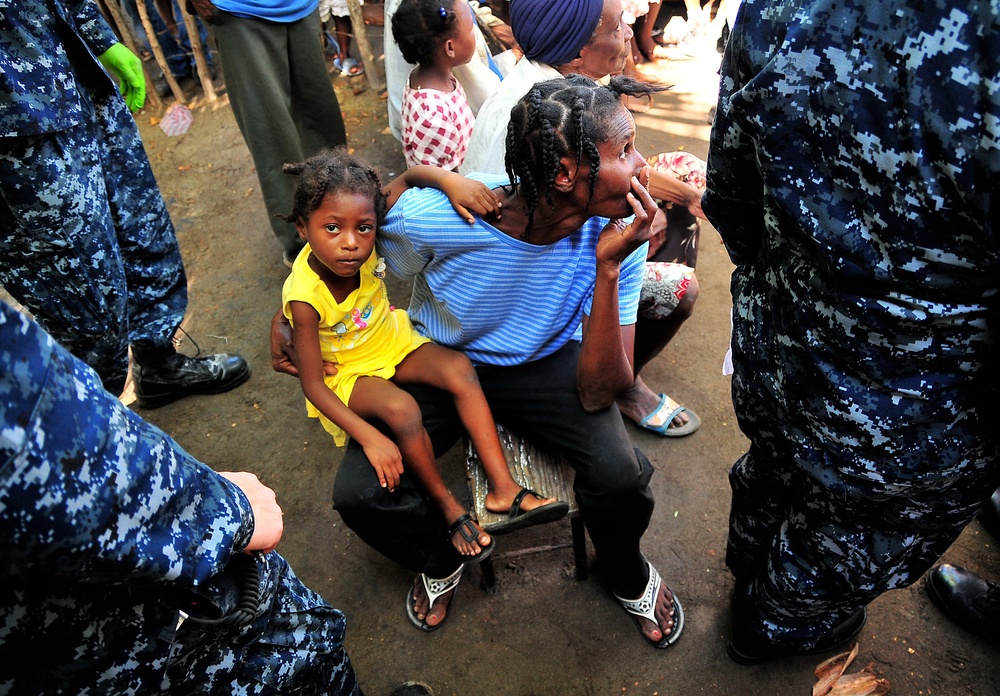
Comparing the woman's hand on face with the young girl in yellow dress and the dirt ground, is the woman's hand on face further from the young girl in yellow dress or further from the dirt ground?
the dirt ground

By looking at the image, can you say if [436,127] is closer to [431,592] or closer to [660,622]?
[431,592]

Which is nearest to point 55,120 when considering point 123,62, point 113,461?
point 123,62

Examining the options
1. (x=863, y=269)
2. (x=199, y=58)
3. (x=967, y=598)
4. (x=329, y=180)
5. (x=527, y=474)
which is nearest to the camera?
(x=863, y=269)

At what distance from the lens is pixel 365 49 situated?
17.6ft

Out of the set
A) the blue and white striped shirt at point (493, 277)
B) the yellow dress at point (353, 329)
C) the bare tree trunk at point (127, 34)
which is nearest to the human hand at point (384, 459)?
the yellow dress at point (353, 329)

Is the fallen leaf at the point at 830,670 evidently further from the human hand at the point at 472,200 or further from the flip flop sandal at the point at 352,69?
the flip flop sandal at the point at 352,69

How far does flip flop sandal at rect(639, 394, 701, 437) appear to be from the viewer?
3.03 metres

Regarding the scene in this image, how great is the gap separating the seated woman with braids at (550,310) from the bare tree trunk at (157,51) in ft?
14.1

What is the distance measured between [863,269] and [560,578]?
1.73 meters

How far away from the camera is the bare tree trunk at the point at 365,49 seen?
5160 mm

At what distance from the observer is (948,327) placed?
1.28m

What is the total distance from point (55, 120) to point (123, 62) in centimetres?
77

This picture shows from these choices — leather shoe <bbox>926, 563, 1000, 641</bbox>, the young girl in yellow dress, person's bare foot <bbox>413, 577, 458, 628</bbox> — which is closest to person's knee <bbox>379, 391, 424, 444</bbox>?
the young girl in yellow dress

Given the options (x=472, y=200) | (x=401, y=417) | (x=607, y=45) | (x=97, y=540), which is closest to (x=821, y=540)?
(x=401, y=417)
